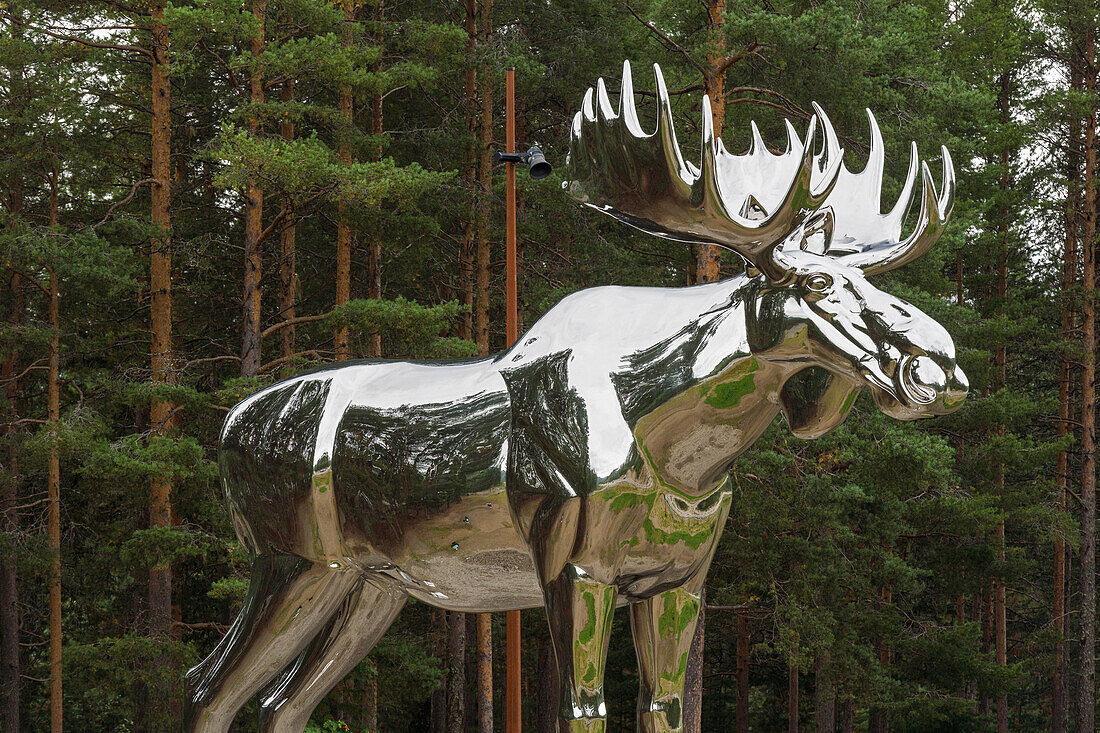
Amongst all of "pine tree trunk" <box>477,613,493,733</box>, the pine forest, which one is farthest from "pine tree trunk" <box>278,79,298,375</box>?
"pine tree trunk" <box>477,613,493,733</box>

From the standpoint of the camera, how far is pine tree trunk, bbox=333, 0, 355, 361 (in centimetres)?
1387

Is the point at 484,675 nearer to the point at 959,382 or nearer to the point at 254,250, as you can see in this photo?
Result: the point at 254,250

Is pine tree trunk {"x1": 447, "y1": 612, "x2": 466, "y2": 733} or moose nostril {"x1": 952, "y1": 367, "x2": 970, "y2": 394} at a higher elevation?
moose nostril {"x1": 952, "y1": 367, "x2": 970, "y2": 394}

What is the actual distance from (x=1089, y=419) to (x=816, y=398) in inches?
717

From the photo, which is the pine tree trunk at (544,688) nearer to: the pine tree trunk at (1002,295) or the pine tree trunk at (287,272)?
the pine tree trunk at (1002,295)

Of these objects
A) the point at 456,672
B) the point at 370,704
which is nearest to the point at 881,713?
the point at 456,672

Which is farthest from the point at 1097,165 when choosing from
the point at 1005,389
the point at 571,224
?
the point at 571,224

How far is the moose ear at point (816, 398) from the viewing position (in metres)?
3.24

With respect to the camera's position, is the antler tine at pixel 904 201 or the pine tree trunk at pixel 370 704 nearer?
the antler tine at pixel 904 201

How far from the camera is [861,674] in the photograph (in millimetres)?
16703

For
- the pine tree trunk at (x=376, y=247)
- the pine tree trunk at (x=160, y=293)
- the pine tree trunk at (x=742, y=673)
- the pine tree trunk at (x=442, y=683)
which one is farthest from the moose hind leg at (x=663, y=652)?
the pine tree trunk at (x=742, y=673)

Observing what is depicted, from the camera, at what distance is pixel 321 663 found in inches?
151

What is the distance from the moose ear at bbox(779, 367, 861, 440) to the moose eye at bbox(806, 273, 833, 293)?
22 cm

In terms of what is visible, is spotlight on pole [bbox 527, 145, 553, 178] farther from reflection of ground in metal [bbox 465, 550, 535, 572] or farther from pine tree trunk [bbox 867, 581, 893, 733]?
pine tree trunk [bbox 867, 581, 893, 733]
